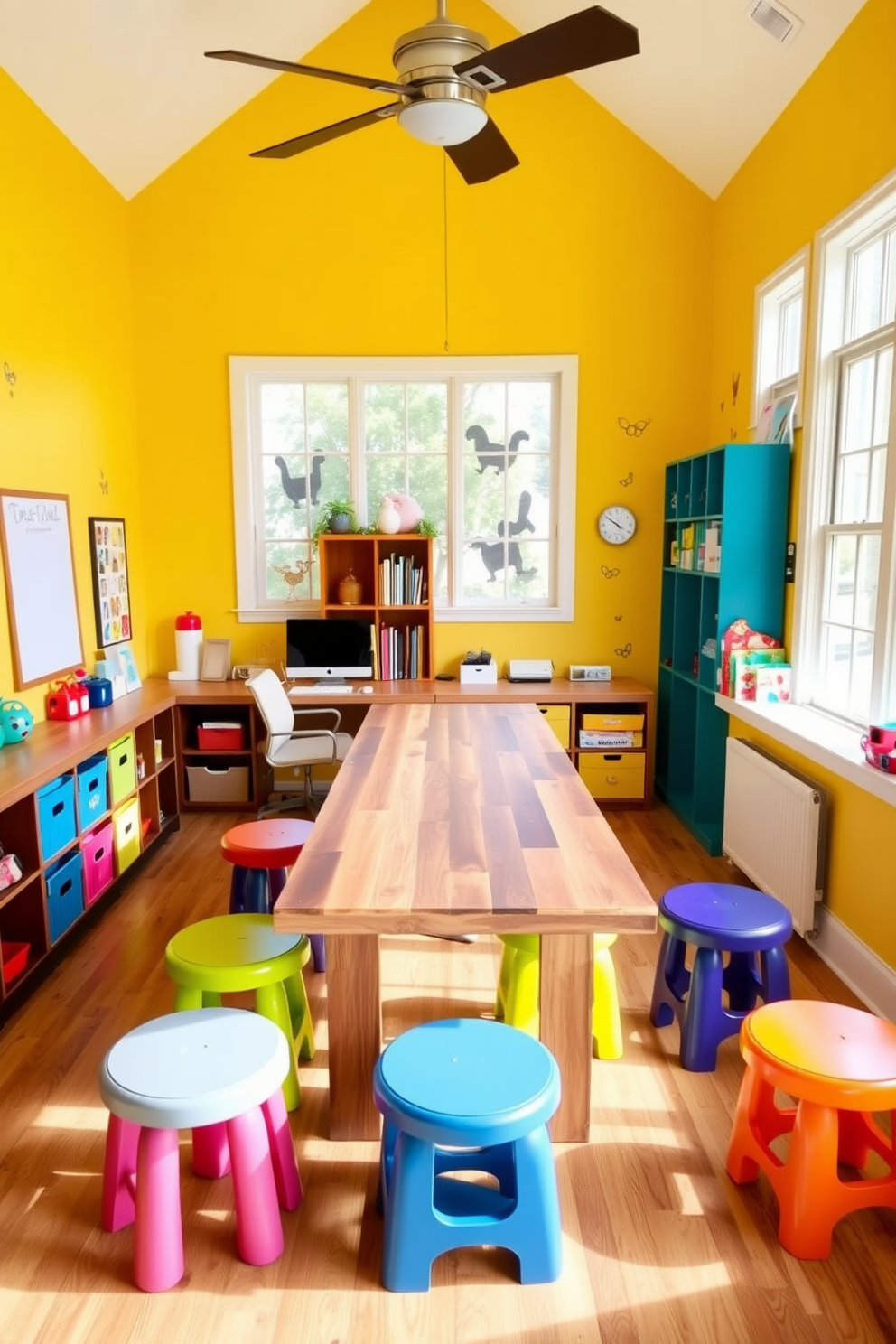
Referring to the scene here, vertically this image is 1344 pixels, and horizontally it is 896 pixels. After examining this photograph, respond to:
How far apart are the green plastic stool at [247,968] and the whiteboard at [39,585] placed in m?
1.77

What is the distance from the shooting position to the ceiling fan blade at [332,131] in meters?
2.57

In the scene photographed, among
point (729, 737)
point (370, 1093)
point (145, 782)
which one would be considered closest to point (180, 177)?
point (145, 782)

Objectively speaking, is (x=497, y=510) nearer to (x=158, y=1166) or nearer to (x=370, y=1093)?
(x=370, y=1093)

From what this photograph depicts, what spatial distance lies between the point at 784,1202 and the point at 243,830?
1977 mm

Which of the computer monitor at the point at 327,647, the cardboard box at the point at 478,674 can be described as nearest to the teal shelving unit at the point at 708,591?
the cardboard box at the point at 478,674

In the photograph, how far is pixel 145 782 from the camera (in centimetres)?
431

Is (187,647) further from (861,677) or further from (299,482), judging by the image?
(861,677)

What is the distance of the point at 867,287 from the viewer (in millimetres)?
3369

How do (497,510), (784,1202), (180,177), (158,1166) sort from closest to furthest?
(158,1166) → (784,1202) → (180,177) → (497,510)

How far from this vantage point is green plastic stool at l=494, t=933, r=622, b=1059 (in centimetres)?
249

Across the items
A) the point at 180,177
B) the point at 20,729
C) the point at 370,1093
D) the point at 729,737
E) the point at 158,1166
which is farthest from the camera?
→ the point at 180,177

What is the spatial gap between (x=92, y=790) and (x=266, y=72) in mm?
3894

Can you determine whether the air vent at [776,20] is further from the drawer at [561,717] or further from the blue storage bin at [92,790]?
the blue storage bin at [92,790]

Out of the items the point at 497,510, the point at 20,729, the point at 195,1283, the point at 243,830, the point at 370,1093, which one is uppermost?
the point at 497,510
